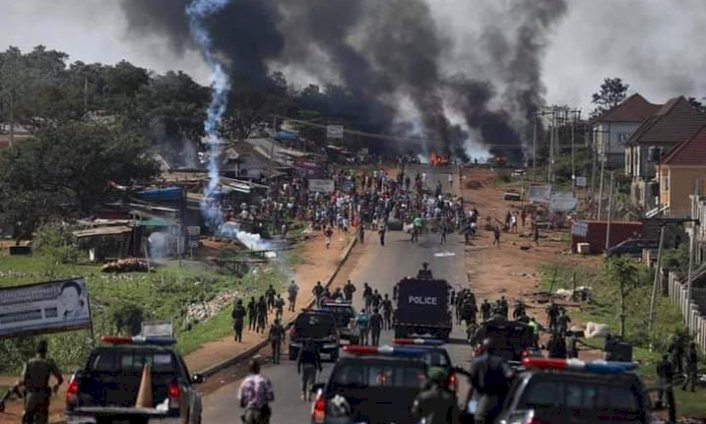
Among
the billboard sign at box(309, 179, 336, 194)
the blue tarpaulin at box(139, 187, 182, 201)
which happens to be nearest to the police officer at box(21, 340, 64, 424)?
the blue tarpaulin at box(139, 187, 182, 201)

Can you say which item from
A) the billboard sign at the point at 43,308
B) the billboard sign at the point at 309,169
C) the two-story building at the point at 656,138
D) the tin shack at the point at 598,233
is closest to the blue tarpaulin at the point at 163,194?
the billboard sign at the point at 309,169

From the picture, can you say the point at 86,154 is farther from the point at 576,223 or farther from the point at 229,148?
the point at 576,223

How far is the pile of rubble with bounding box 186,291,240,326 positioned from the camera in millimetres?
58875

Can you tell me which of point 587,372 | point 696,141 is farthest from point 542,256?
point 587,372

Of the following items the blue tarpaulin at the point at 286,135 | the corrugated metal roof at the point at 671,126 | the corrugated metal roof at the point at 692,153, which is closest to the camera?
the corrugated metal roof at the point at 692,153

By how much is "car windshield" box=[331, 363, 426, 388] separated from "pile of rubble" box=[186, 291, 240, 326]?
37804 mm

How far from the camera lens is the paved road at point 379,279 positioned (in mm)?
28281

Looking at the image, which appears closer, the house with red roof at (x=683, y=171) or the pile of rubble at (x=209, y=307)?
the pile of rubble at (x=209, y=307)

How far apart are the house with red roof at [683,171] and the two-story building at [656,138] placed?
35.3 ft

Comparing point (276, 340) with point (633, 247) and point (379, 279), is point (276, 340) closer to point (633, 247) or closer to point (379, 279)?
point (379, 279)

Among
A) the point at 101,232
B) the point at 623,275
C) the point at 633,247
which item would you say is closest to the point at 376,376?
the point at 623,275

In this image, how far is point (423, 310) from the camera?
4553 cm

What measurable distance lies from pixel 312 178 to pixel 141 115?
3093 centimetres

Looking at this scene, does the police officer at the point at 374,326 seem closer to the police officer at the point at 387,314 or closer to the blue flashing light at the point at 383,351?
the police officer at the point at 387,314
